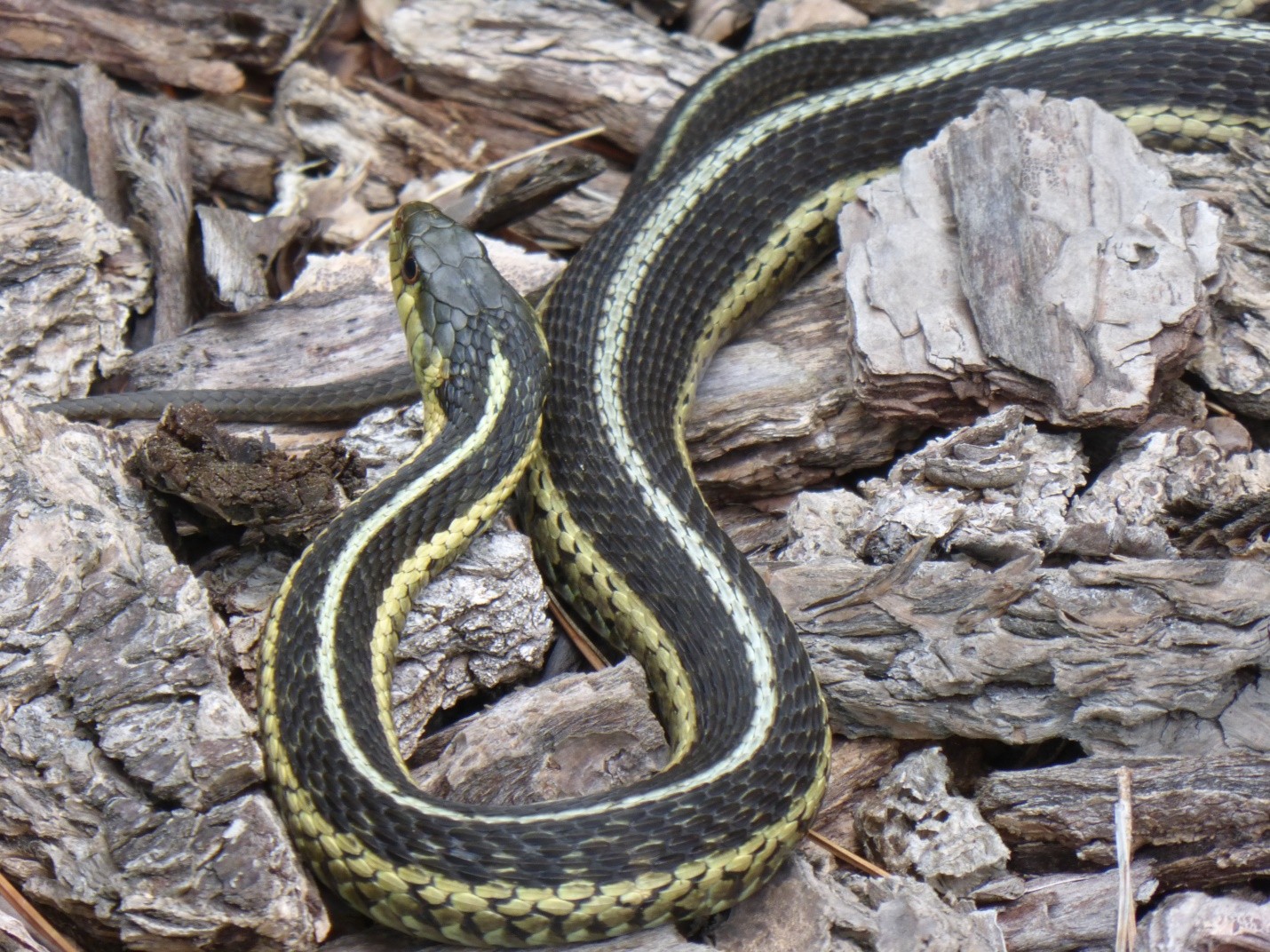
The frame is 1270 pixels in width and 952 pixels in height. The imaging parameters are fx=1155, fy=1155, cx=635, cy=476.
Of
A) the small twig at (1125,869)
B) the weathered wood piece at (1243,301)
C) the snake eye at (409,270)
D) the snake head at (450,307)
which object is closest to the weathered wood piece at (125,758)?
the snake head at (450,307)

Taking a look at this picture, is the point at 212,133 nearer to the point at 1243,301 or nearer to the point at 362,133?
the point at 362,133

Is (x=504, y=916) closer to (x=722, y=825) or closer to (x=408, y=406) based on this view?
(x=722, y=825)

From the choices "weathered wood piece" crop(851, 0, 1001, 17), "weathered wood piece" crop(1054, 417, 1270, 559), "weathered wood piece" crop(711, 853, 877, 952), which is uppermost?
"weathered wood piece" crop(851, 0, 1001, 17)

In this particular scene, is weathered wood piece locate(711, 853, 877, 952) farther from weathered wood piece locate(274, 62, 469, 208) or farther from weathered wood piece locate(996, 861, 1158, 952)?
weathered wood piece locate(274, 62, 469, 208)

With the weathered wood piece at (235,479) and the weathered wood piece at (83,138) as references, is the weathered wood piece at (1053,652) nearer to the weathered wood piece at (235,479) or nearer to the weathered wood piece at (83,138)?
the weathered wood piece at (235,479)

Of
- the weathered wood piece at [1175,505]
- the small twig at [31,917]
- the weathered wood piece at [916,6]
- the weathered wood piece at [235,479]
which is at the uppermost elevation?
the weathered wood piece at [916,6]

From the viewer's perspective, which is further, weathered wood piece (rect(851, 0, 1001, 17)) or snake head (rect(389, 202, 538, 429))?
weathered wood piece (rect(851, 0, 1001, 17))

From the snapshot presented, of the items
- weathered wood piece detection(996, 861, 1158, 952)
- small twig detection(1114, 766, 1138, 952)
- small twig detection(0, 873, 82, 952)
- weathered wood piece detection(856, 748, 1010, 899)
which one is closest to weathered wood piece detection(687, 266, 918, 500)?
weathered wood piece detection(856, 748, 1010, 899)

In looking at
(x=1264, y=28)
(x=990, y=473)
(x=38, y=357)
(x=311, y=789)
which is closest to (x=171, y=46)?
(x=38, y=357)
